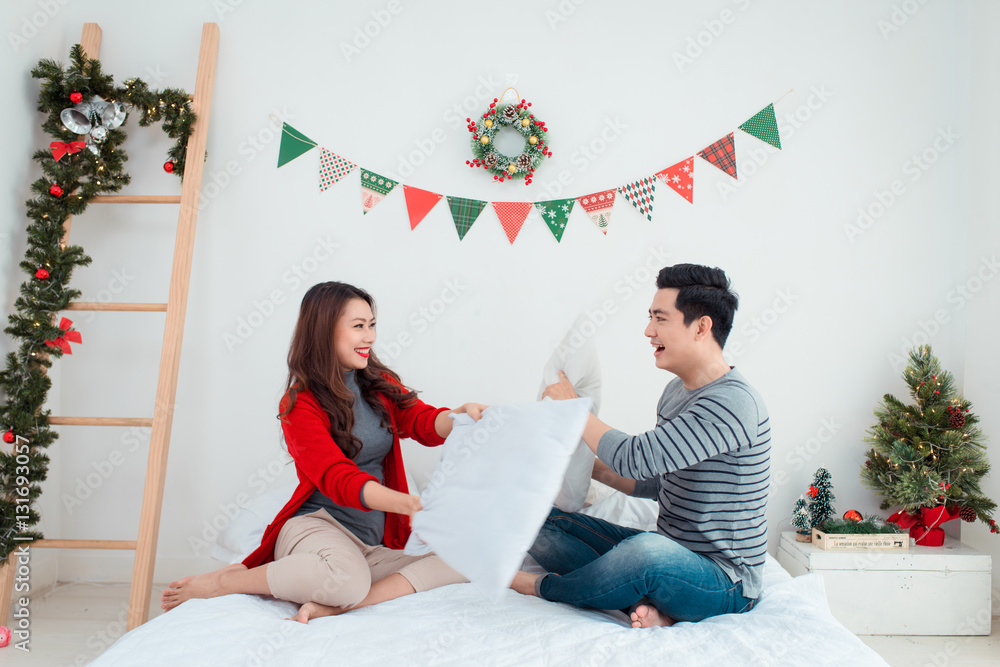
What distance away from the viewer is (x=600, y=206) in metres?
2.57

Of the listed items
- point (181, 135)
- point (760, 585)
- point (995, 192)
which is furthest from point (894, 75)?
point (181, 135)

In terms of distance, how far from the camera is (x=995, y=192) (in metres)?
2.39

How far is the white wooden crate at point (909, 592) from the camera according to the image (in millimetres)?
2168

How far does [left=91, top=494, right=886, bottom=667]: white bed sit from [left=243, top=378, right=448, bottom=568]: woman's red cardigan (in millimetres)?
245

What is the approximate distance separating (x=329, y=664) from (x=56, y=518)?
6.61 ft

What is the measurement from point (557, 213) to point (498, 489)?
1.51 meters

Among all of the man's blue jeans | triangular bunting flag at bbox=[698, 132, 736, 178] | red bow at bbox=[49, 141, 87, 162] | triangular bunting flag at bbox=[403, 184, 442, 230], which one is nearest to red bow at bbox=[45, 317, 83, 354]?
red bow at bbox=[49, 141, 87, 162]

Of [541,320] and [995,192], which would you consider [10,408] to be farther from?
[995,192]

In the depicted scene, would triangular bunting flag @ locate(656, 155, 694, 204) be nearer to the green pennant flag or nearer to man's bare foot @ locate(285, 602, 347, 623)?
the green pennant flag

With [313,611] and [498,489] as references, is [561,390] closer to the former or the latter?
[498,489]

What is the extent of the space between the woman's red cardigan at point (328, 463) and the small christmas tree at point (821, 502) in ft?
4.68

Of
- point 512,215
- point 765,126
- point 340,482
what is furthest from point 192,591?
point 765,126

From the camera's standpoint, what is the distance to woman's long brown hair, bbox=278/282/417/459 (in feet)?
5.78

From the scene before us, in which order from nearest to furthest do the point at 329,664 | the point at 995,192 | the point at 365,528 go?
the point at 329,664 → the point at 365,528 → the point at 995,192
